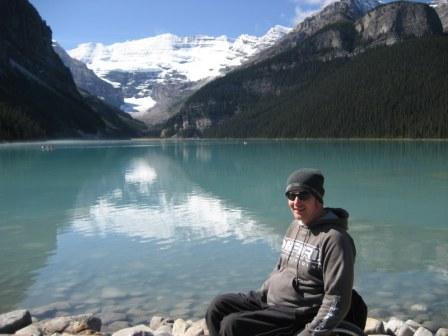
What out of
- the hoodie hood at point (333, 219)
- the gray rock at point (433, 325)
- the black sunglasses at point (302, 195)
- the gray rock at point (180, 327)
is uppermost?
the black sunglasses at point (302, 195)

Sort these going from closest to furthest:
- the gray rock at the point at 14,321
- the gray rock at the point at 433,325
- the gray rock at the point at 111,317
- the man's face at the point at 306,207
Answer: the man's face at the point at 306,207, the gray rock at the point at 14,321, the gray rock at the point at 433,325, the gray rock at the point at 111,317

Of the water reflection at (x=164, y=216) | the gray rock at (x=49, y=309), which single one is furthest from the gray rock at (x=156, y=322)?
the water reflection at (x=164, y=216)

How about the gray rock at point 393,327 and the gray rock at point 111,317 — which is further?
the gray rock at point 111,317

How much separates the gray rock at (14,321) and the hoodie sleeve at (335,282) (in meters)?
5.15

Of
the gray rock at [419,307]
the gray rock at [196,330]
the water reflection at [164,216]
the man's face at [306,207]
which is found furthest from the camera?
the water reflection at [164,216]

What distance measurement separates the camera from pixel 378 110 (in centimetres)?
16550

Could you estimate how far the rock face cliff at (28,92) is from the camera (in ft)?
432

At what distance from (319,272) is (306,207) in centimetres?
60

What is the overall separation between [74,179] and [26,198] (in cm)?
1127

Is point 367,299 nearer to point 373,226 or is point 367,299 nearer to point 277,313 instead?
point 277,313

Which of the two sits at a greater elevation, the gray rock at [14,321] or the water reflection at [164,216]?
the gray rock at [14,321]

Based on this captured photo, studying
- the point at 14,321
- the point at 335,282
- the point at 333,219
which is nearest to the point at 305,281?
the point at 335,282

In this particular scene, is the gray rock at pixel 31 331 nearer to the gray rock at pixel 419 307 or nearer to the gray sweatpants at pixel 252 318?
the gray sweatpants at pixel 252 318

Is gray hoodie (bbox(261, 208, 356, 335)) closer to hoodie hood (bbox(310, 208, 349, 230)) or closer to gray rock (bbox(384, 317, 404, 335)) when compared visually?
hoodie hood (bbox(310, 208, 349, 230))
